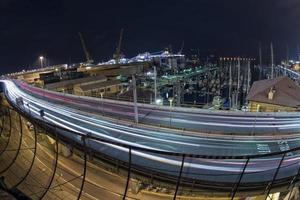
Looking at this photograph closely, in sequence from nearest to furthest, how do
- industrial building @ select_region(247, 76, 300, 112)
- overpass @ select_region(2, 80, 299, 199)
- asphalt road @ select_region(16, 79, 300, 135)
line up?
overpass @ select_region(2, 80, 299, 199) → asphalt road @ select_region(16, 79, 300, 135) → industrial building @ select_region(247, 76, 300, 112)

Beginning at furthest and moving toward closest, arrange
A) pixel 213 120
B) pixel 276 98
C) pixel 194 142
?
pixel 276 98 → pixel 213 120 → pixel 194 142

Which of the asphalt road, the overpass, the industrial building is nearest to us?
the overpass

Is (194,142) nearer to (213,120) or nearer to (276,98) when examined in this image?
(213,120)

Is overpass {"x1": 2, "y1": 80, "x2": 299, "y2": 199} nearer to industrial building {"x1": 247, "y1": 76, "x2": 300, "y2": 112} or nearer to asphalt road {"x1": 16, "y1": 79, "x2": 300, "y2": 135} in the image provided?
asphalt road {"x1": 16, "y1": 79, "x2": 300, "y2": 135}

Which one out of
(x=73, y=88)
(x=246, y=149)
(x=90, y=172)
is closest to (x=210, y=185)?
(x=246, y=149)

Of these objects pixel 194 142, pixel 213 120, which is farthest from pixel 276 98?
pixel 194 142

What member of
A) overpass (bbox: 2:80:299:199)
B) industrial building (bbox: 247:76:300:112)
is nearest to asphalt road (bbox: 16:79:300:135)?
overpass (bbox: 2:80:299:199)

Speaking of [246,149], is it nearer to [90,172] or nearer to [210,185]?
[210,185]

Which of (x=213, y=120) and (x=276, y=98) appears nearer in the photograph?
(x=213, y=120)
